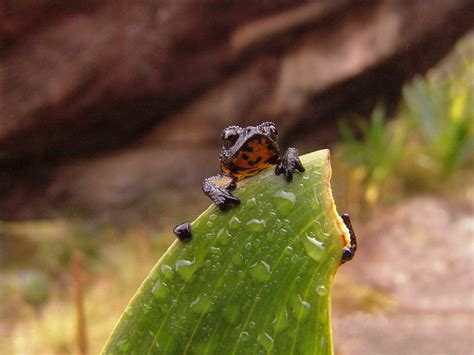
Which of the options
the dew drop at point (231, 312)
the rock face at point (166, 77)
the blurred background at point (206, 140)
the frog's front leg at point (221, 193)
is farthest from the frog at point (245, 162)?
the rock face at point (166, 77)

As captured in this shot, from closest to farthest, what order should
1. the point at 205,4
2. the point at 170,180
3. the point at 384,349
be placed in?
the point at 384,349 < the point at 205,4 < the point at 170,180

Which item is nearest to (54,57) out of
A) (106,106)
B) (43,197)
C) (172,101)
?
(106,106)

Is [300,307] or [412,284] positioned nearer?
[300,307]

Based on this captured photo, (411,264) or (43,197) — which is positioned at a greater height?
(411,264)

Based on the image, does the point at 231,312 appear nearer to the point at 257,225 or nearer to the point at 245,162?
the point at 257,225

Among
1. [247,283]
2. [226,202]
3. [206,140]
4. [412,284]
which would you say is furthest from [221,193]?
[206,140]

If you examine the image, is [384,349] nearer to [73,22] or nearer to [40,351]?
[40,351]
